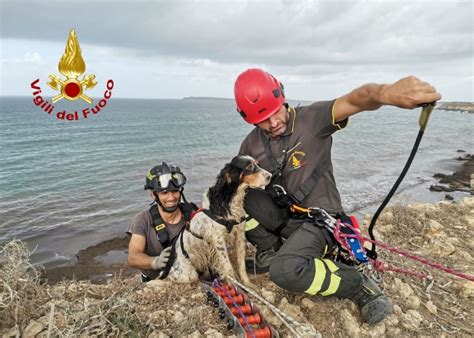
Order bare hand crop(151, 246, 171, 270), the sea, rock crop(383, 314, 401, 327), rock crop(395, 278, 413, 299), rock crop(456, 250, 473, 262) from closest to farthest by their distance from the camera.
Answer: rock crop(383, 314, 401, 327) < rock crop(395, 278, 413, 299) < bare hand crop(151, 246, 171, 270) < rock crop(456, 250, 473, 262) < the sea

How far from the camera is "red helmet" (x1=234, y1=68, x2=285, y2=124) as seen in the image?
3.98 m

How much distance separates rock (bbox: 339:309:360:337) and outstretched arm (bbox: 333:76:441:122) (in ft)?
7.02

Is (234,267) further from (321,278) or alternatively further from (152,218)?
(321,278)

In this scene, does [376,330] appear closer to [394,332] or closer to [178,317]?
[394,332]

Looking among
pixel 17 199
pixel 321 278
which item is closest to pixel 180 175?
pixel 321 278

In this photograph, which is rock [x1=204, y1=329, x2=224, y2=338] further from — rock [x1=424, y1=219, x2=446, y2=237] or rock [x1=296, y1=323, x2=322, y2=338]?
rock [x1=424, y1=219, x2=446, y2=237]

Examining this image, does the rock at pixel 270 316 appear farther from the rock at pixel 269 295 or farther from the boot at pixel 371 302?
the boot at pixel 371 302

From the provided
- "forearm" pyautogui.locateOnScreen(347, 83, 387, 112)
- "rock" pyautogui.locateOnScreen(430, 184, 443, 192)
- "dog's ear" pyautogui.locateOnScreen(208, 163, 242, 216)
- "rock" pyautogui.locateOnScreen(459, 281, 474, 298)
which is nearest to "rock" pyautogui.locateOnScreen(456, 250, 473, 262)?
"rock" pyautogui.locateOnScreen(459, 281, 474, 298)

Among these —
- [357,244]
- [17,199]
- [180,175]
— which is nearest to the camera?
[357,244]

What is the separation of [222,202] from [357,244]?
182cm

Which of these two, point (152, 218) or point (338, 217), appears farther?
point (152, 218)

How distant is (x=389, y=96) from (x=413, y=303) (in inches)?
107

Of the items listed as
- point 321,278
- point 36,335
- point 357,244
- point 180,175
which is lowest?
point 36,335

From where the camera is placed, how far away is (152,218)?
5.05 m
